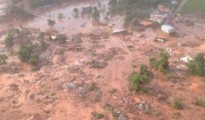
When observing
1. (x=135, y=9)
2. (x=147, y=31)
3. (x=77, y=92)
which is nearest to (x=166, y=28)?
(x=147, y=31)

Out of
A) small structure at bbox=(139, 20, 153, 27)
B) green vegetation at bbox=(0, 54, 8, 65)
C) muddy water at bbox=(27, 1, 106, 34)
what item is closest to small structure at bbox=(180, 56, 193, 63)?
small structure at bbox=(139, 20, 153, 27)

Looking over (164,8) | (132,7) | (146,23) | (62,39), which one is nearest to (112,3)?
(132,7)

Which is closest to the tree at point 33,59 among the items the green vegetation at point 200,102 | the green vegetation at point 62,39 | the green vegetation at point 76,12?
the green vegetation at point 62,39

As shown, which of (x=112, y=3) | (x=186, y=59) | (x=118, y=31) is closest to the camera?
(x=186, y=59)

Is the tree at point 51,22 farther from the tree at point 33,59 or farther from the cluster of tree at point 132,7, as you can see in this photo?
the tree at point 33,59

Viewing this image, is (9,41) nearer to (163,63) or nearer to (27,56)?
(27,56)
